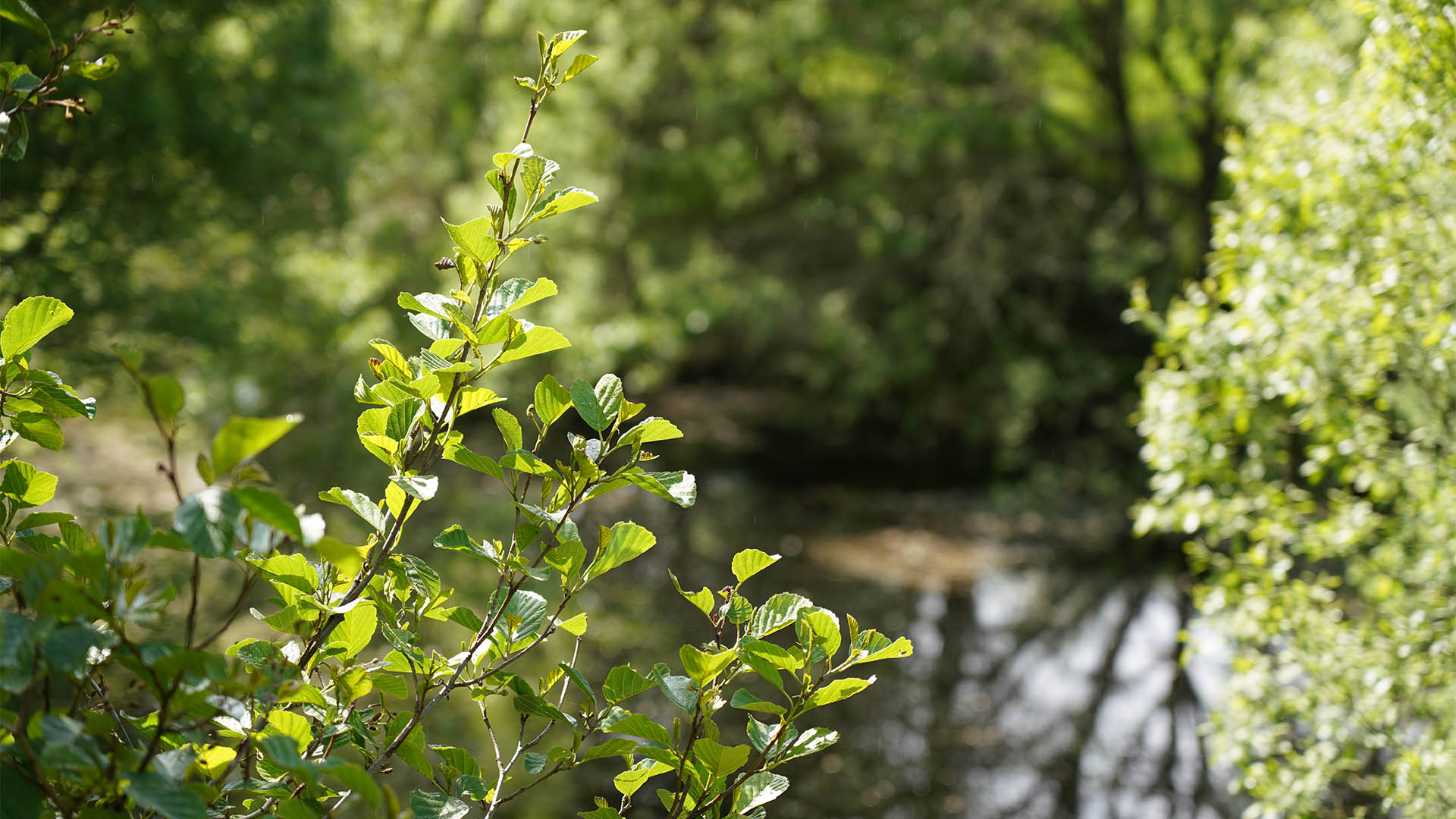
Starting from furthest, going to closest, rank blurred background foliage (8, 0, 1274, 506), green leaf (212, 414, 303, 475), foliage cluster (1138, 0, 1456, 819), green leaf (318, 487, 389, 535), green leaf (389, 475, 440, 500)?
blurred background foliage (8, 0, 1274, 506) < foliage cluster (1138, 0, 1456, 819) < green leaf (318, 487, 389, 535) < green leaf (389, 475, 440, 500) < green leaf (212, 414, 303, 475)

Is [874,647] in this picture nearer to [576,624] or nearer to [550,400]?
[576,624]

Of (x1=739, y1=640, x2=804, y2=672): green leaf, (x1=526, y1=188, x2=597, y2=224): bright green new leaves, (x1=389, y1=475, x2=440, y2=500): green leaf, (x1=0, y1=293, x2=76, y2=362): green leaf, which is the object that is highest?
(x1=526, y1=188, x2=597, y2=224): bright green new leaves

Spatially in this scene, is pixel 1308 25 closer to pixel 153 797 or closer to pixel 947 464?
pixel 153 797

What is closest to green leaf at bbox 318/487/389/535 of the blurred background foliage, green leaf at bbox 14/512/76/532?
green leaf at bbox 14/512/76/532

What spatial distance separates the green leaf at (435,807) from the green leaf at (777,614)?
1.16 ft

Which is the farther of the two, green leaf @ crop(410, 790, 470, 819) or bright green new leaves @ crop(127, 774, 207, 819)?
green leaf @ crop(410, 790, 470, 819)

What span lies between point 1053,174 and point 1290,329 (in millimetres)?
8786

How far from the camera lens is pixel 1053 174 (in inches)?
445

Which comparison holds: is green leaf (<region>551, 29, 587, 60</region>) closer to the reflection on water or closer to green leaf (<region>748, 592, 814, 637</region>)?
green leaf (<region>748, 592, 814, 637</region>)

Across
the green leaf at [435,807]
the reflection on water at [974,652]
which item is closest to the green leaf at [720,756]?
the green leaf at [435,807]

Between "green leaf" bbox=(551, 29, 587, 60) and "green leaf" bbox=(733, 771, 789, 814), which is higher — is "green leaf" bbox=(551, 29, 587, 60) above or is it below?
above

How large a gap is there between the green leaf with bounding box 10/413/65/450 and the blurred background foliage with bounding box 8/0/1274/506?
19.7ft

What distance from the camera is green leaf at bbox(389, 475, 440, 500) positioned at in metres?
0.92

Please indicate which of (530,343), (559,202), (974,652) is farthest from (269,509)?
(974,652)
